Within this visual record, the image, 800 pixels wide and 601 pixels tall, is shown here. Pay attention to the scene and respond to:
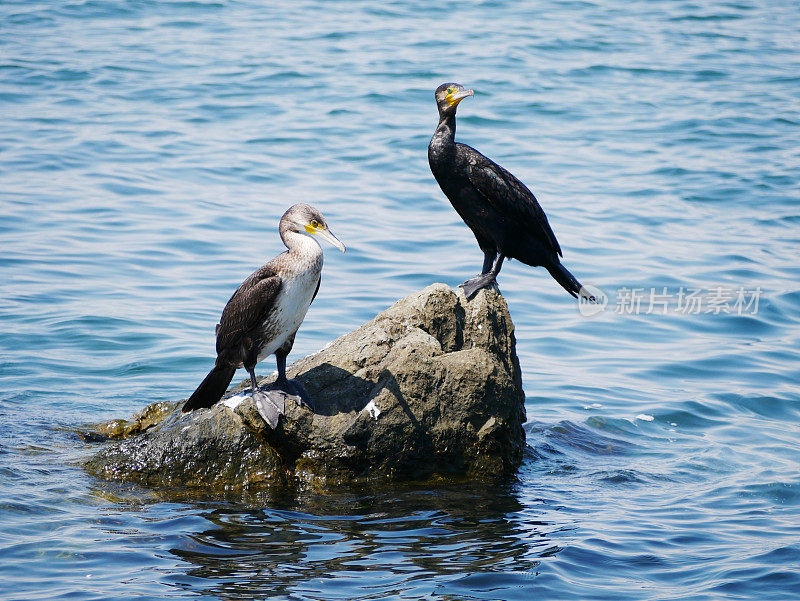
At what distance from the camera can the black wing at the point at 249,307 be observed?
5.30 metres

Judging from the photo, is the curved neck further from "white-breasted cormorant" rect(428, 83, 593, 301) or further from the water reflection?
the water reflection

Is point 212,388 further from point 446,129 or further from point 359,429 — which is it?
point 446,129

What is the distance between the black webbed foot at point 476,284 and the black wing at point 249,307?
1465 mm

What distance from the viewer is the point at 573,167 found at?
15.1 m

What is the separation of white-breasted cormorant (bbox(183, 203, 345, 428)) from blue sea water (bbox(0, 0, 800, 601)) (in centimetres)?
66

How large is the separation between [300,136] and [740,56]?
32.3 feet

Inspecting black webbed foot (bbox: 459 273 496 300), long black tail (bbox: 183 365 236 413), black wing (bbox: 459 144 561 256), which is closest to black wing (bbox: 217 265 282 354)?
long black tail (bbox: 183 365 236 413)

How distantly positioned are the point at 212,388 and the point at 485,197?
221 centimetres

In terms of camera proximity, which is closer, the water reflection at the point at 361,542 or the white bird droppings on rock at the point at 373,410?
the water reflection at the point at 361,542

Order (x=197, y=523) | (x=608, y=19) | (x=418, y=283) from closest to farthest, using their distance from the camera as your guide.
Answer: (x=197, y=523), (x=418, y=283), (x=608, y=19)

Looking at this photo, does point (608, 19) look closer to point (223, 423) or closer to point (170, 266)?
point (170, 266)

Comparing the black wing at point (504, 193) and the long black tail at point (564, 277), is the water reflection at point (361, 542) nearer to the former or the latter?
the long black tail at point (564, 277)

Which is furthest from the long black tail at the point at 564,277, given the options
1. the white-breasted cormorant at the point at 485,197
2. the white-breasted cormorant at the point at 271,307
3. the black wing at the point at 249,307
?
the black wing at the point at 249,307

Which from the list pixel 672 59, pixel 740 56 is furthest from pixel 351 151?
pixel 740 56
